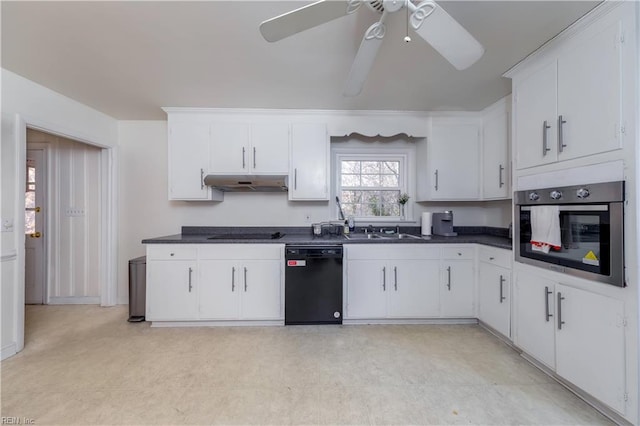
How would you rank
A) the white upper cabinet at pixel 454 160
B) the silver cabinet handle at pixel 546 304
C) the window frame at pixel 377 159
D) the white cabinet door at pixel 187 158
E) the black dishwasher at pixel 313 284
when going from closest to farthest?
the silver cabinet handle at pixel 546 304
the black dishwasher at pixel 313 284
the white cabinet door at pixel 187 158
the white upper cabinet at pixel 454 160
the window frame at pixel 377 159

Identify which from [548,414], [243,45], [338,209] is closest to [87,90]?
[243,45]

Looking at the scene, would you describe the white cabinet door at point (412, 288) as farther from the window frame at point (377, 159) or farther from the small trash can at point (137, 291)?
the small trash can at point (137, 291)

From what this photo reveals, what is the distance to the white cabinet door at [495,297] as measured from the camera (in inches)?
93.7

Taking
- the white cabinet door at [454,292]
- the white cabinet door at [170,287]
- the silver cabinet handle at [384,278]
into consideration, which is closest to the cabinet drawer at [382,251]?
the silver cabinet handle at [384,278]

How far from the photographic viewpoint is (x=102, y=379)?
6.21ft

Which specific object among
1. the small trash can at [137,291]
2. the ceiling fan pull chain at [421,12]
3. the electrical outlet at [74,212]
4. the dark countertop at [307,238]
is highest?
the ceiling fan pull chain at [421,12]

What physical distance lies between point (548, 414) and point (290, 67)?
296 centimetres

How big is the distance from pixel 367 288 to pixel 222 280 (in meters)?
1.53

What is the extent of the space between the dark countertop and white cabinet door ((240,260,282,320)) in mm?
252

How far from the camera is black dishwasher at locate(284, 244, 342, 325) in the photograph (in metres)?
2.69

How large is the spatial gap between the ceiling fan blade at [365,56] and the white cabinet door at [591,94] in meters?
1.36

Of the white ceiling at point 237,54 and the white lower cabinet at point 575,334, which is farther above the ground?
the white ceiling at point 237,54

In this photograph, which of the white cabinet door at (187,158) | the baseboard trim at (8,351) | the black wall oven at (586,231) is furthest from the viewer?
the white cabinet door at (187,158)

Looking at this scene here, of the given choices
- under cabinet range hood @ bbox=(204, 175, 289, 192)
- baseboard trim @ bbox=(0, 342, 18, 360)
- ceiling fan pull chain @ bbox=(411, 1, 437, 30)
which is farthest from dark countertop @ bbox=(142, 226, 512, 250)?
ceiling fan pull chain @ bbox=(411, 1, 437, 30)
